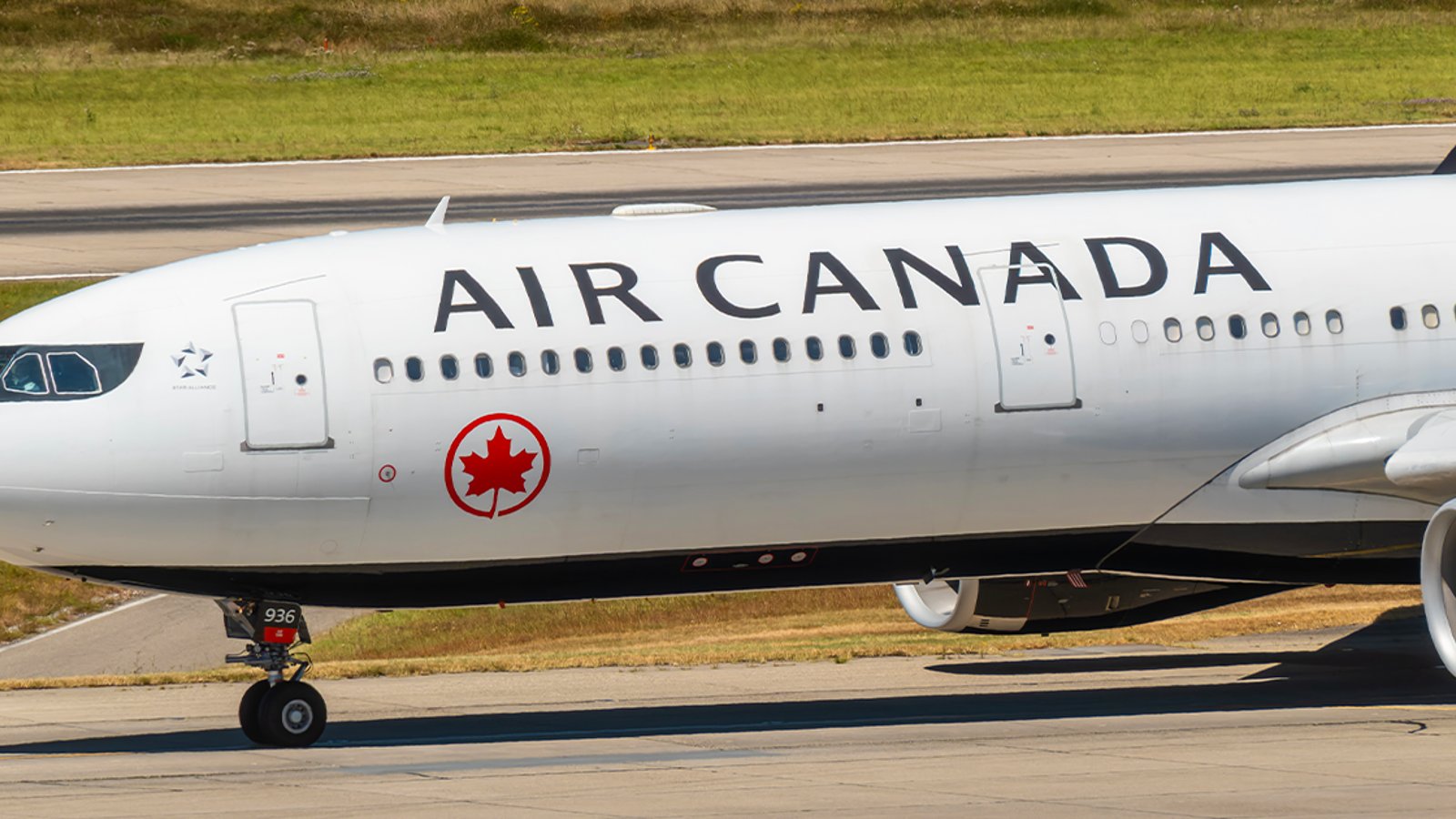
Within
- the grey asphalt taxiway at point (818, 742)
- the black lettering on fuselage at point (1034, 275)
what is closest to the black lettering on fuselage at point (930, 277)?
the black lettering on fuselage at point (1034, 275)

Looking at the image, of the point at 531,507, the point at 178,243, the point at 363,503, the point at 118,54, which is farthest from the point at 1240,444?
the point at 118,54

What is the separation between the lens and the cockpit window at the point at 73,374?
20859 millimetres

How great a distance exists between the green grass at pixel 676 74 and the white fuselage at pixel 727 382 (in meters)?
40.5

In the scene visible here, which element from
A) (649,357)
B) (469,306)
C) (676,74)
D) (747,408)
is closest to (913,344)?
(747,408)

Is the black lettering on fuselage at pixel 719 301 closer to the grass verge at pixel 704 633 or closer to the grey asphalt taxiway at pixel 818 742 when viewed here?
the grey asphalt taxiway at pixel 818 742

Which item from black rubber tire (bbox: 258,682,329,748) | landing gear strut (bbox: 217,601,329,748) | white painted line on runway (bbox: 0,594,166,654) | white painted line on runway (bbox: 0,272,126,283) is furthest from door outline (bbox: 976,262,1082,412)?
white painted line on runway (bbox: 0,272,126,283)

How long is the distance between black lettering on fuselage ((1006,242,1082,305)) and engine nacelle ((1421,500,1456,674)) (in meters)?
4.18

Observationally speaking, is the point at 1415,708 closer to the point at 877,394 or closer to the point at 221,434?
the point at 877,394

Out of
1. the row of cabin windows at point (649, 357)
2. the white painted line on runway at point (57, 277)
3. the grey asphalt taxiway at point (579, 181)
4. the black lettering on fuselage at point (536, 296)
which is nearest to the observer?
the row of cabin windows at point (649, 357)

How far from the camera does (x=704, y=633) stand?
3356 centimetres

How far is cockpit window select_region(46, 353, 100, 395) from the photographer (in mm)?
20859

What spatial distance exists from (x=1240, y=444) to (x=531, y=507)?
23.8 ft

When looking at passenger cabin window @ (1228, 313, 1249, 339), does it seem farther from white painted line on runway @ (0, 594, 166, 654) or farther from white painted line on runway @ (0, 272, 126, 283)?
white painted line on runway @ (0, 272, 126, 283)

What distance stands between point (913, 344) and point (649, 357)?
264 cm
